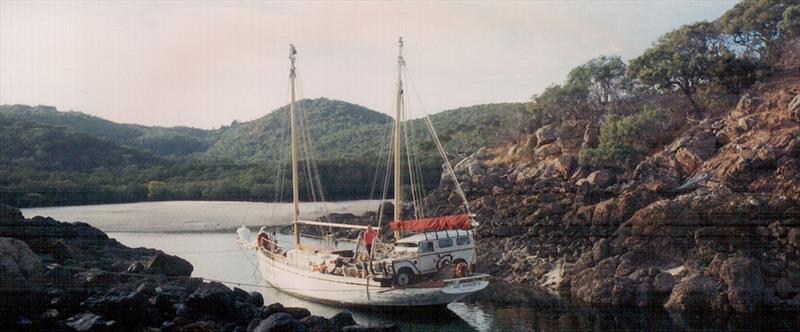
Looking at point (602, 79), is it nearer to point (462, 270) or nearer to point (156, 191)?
point (462, 270)

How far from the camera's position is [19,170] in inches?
2990

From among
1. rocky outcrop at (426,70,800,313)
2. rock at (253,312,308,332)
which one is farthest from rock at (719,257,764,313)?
rock at (253,312,308,332)

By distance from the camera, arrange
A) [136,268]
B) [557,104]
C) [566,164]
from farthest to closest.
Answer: [557,104] → [566,164] → [136,268]

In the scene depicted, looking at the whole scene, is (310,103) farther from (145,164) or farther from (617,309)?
(617,309)

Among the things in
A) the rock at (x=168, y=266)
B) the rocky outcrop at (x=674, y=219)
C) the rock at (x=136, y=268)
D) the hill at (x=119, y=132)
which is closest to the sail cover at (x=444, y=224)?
the rocky outcrop at (x=674, y=219)

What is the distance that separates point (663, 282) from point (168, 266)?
21.2m

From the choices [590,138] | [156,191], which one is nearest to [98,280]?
[590,138]

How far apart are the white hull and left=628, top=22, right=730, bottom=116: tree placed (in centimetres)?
2602

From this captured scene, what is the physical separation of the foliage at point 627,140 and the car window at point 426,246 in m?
17.1

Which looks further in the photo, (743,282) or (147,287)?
(743,282)

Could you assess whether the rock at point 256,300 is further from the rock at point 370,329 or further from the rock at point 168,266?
the rock at point 168,266

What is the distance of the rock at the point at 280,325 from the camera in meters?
22.3

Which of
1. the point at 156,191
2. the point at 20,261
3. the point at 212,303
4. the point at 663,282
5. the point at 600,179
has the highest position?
the point at 156,191

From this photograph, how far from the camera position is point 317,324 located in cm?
2508
